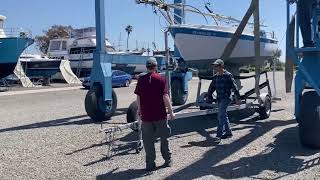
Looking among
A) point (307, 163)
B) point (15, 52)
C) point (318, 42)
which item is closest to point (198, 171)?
point (307, 163)

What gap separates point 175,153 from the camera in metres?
8.84

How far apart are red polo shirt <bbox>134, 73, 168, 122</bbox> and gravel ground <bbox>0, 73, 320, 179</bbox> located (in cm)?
87

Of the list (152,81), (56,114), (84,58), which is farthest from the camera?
(84,58)

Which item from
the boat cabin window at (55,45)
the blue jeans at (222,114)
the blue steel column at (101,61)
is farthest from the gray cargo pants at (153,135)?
the boat cabin window at (55,45)

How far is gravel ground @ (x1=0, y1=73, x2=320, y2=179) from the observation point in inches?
290

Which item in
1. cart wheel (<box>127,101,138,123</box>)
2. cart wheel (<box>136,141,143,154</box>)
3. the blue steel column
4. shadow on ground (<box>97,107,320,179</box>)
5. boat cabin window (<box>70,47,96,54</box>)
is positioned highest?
boat cabin window (<box>70,47,96,54</box>)

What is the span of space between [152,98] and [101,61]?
5518 millimetres

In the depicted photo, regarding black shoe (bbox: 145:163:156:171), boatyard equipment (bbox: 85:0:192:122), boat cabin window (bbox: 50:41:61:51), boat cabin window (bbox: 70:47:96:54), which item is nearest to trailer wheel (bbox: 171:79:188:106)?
boatyard equipment (bbox: 85:0:192:122)

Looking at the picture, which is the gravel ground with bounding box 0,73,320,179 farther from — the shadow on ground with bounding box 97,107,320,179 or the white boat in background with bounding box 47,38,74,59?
the white boat in background with bounding box 47,38,74,59

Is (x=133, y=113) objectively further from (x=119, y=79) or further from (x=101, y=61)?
(x=119, y=79)

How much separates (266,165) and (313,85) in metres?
1.99

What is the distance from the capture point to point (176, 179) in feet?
22.9

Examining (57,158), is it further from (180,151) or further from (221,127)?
(221,127)

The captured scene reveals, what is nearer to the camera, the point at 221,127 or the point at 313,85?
the point at 313,85
